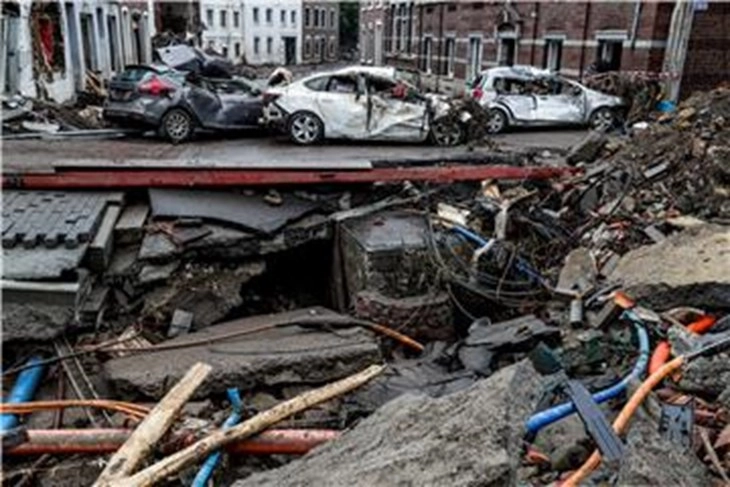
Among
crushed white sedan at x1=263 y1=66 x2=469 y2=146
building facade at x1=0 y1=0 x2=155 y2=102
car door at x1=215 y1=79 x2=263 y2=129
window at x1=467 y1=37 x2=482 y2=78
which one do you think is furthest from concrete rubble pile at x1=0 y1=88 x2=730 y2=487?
window at x1=467 y1=37 x2=482 y2=78

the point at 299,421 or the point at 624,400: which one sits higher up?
the point at 624,400

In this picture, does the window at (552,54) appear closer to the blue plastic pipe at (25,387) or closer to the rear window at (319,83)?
the rear window at (319,83)

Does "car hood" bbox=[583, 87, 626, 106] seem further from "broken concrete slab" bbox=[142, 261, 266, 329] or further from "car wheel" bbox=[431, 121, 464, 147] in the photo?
"broken concrete slab" bbox=[142, 261, 266, 329]

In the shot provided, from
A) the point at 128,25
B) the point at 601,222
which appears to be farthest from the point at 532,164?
the point at 128,25

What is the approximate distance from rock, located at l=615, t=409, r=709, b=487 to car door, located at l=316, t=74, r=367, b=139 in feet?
35.4

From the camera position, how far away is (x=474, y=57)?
28.3 m

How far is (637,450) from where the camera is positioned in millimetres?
3814

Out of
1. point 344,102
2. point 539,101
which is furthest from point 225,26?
point 344,102

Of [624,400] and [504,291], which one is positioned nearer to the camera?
[624,400]

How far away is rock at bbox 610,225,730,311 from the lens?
6406mm

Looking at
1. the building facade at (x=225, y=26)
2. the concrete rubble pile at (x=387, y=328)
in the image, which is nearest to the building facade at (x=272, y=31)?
the building facade at (x=225, y=26)

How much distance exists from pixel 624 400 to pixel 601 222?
495 centimetres

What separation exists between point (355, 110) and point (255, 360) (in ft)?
27.1

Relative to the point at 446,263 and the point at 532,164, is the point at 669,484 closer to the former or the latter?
the point at 446,263
